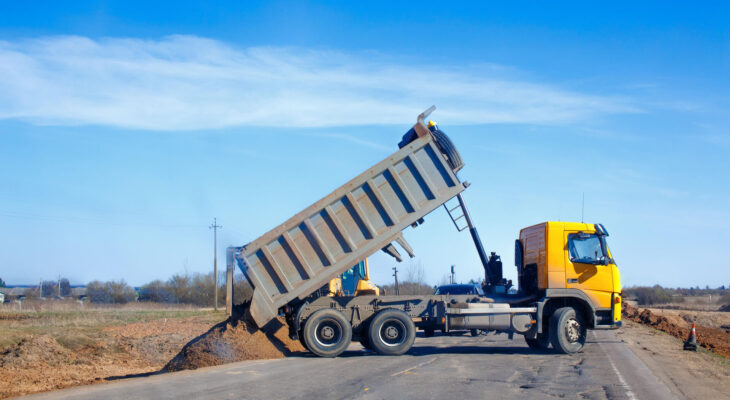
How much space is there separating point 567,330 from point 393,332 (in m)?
4.05

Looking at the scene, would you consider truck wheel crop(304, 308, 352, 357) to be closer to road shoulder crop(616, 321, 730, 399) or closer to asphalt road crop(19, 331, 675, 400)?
asphalt road crop(19, 331, 675, 400)

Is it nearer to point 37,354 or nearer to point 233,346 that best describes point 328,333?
point 233,346

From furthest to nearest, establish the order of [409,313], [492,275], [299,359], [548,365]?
1. [492,275]
2. [409,313]
3. [299,359]
4. [548,365]

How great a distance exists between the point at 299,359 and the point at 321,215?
Answer: 3.06 metres

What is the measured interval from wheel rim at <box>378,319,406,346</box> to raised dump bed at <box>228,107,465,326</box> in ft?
5.48

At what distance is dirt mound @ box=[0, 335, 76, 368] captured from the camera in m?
15.7

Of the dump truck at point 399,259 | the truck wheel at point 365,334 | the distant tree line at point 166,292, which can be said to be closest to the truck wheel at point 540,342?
the dump truck at point 399,259

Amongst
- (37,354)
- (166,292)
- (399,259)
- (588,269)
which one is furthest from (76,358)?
(166,292)

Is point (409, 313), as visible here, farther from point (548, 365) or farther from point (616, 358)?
point (616, 358)

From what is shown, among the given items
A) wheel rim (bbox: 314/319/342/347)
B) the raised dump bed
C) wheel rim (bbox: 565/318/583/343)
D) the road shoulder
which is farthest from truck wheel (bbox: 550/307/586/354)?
wheel rim (bbox: 314/319/342/347)

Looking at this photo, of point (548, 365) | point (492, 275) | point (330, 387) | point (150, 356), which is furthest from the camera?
point (150, 356)

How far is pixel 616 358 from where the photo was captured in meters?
13.4

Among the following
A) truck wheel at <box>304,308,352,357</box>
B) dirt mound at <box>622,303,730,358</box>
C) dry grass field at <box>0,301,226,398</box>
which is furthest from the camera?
dirt mound at <box>622,303,730,358</box>

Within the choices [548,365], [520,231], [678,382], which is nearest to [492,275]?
[520,231]
